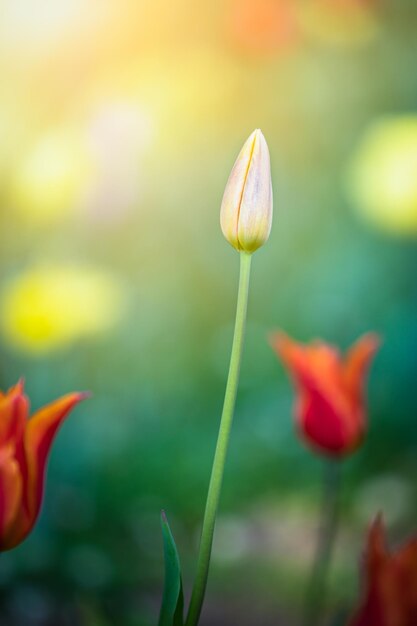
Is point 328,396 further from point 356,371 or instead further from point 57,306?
point 57,306

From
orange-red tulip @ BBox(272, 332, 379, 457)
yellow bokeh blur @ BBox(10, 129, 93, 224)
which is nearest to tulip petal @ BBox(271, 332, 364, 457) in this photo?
orange-red tulip @ BBox(272, 332, 379, 457)

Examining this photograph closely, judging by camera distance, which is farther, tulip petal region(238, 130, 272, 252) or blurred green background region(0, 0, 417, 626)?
blurred green background region(0, 0, 417, 626)

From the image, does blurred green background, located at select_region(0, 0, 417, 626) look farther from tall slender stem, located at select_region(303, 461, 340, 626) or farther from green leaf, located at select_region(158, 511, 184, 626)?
green leaf, located at select_region(158, 511, 184, 626)

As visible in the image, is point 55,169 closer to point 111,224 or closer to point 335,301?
point 111,224

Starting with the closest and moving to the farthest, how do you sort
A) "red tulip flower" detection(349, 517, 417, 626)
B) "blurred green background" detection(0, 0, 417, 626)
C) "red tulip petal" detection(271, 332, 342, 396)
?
"red tulip flower" detection(349, 517, 417, 626) < "red tulip petal" detection(271, 332, 342, 396) < "blurred green background" detection(0, 0, 417, 626)

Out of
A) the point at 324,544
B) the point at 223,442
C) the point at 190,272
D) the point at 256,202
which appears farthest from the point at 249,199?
the point at 324,544

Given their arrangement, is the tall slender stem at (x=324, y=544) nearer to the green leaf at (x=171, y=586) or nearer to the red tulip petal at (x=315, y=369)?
the red tulip petal at (x=315, y=369)

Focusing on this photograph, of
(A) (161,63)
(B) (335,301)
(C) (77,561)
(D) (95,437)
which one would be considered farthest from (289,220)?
(C) (77,561)

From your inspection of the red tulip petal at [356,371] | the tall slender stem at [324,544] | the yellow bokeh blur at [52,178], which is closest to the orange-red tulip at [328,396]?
the red tulip petal at [356,371]
